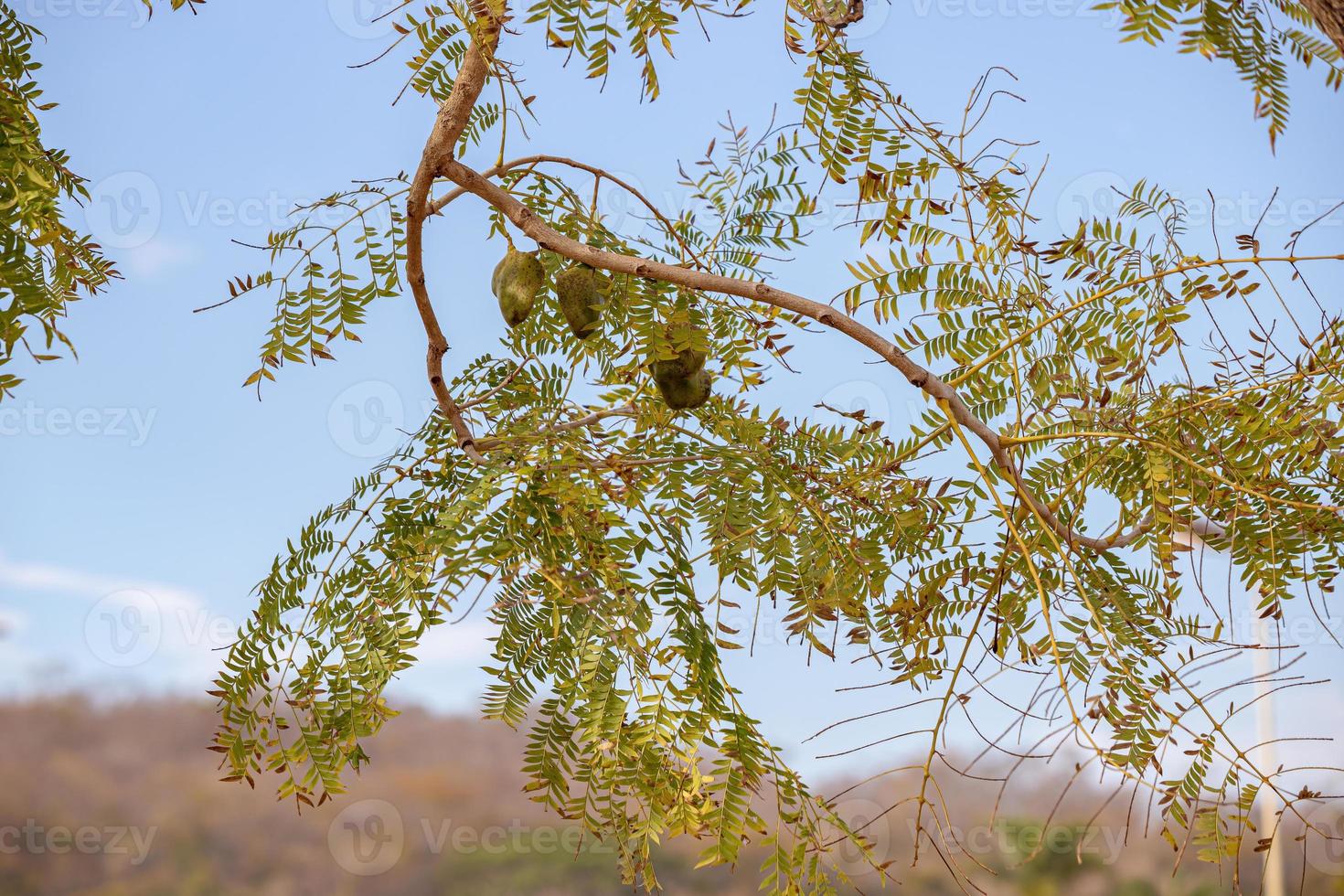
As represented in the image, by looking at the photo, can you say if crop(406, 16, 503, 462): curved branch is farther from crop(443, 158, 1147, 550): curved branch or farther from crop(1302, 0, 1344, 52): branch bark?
crop(1302, 0, 1344, 52): branch bark

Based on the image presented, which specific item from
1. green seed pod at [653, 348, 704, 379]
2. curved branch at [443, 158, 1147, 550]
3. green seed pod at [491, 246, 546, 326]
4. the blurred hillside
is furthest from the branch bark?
the blurred hillside

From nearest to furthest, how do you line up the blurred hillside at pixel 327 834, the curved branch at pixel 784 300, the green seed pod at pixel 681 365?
the curved branch at pixel 784 300
the green seed pod at pixel 681 365
the blurred hillside at pixel 327 834

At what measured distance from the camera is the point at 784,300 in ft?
2.57

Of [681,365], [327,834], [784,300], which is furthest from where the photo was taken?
[327,834]

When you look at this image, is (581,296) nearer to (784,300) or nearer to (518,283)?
(518,283)

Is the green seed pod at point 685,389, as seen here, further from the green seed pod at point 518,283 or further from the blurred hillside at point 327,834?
the blurred hillside at point 327,834

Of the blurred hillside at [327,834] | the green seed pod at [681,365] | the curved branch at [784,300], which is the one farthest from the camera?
the blurred hillside at [327,834]

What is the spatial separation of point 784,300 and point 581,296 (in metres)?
0.24

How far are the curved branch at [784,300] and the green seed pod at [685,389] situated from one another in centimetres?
9

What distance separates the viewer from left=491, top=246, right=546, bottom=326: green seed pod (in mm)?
1011

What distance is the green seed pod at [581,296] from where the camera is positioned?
3.19ft

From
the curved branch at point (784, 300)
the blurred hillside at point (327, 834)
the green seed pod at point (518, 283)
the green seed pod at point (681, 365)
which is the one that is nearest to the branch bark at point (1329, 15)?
the curved branch at point (784, 300)

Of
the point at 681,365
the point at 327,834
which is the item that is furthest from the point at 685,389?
the point at 327,834

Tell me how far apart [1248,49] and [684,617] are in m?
0.68
